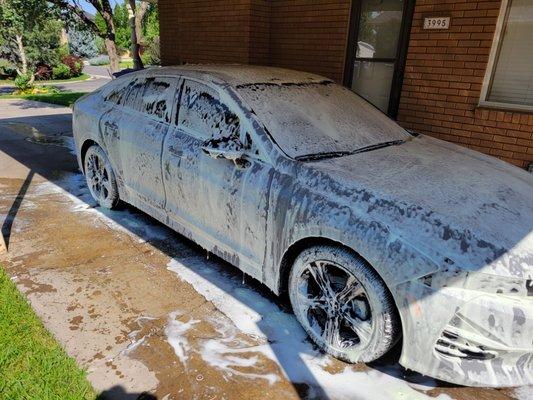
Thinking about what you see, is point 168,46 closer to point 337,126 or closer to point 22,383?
point 337,126

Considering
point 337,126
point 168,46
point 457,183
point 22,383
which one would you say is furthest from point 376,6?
point 22,383

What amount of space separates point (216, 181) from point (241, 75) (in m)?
1.00

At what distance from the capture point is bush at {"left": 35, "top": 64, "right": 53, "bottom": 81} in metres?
23.7

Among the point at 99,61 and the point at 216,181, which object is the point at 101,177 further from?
the point at 99,61

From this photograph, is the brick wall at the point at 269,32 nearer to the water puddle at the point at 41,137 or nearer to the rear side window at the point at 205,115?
the water puddle at the point at 41,137

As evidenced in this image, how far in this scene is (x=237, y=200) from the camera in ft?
9.57

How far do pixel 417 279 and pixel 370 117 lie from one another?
1880 mm

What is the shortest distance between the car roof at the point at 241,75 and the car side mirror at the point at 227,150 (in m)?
0.57

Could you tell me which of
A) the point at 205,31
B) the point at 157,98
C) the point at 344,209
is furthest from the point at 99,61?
the point at 344,209

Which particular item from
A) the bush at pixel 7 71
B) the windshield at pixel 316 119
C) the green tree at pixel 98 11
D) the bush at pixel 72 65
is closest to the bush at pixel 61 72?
the bush at pixel 72 65

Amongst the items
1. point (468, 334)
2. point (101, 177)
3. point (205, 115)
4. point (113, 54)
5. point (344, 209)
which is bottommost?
point (101, 177)

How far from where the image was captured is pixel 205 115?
3287mm

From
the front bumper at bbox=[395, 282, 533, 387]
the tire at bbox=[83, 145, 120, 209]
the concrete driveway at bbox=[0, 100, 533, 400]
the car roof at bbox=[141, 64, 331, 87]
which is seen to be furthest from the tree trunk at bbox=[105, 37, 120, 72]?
the front bumper at bbox=[395, 282, 533, 387]

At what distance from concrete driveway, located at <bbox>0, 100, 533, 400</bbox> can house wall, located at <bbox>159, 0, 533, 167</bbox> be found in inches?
122
